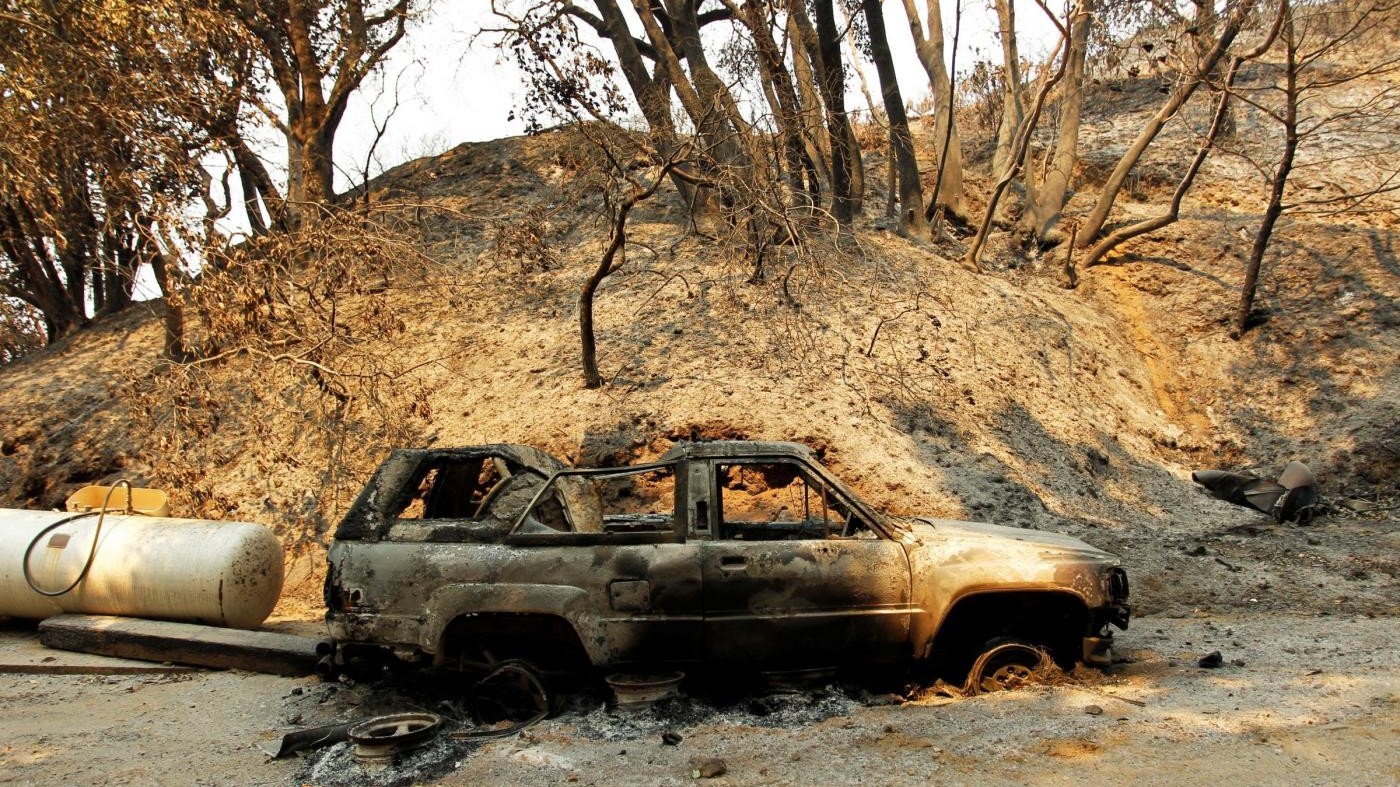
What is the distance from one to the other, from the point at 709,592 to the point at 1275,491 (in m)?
8.41

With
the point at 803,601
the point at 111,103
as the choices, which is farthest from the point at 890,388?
the point at 111,103

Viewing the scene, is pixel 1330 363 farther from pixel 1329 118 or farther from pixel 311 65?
pixel 311 65

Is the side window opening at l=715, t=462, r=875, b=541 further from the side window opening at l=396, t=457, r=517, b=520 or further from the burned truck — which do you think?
the side window opening at l=396, t=457, r=517, b=520

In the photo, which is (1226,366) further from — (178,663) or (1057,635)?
(178,663)

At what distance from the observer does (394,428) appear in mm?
10523

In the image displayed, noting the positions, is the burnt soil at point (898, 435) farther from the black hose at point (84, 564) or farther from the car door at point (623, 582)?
the black hose at point (84, 564)

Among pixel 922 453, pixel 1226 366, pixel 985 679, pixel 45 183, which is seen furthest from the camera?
pixel 1226 366

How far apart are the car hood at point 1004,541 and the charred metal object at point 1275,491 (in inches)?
240

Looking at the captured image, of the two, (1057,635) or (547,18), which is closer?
(1057,635)

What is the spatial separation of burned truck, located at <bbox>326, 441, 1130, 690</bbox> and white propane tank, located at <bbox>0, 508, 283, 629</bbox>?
2.43 metres

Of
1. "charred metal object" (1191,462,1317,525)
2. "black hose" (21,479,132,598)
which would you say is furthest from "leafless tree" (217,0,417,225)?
"charred metal object" (1191,462,1317,525)

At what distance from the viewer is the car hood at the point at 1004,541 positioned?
5.11 metres

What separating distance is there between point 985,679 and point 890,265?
10.1 metres

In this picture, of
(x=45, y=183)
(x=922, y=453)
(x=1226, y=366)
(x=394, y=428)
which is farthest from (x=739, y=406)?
(x=45, y=183)
